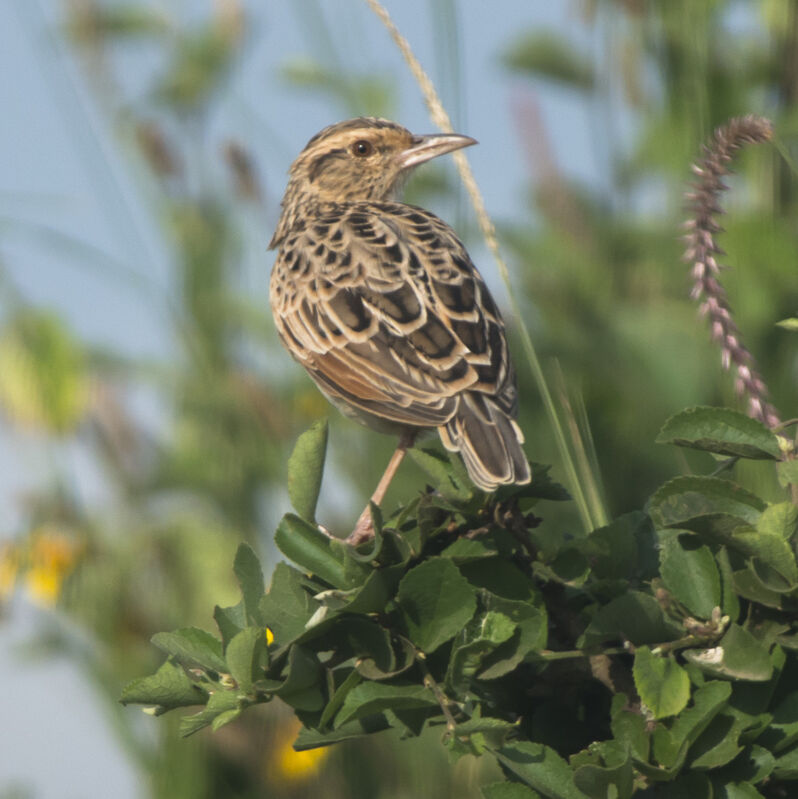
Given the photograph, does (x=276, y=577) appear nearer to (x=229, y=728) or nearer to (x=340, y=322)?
(x=340, y=322)

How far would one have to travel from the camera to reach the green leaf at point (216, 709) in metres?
2.04

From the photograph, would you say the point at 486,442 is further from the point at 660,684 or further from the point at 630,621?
the point at 660,684

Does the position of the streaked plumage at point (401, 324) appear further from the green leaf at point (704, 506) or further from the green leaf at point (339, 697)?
the green leaf at point (339, 697)

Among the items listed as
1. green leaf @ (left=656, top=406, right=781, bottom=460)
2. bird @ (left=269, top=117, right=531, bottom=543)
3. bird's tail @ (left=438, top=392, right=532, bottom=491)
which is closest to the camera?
green leaf @ (left=656, top=406, right=781, bottom=460)

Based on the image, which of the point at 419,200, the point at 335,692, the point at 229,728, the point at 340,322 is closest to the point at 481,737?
the point at 335,692

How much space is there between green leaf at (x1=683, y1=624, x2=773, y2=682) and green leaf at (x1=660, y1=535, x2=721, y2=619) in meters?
0.06

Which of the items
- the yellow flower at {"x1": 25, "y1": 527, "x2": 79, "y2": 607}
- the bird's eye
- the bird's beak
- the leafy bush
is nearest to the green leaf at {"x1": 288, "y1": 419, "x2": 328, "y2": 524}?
the leafy bush

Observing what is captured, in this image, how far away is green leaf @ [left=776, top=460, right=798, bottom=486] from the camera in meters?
1.99

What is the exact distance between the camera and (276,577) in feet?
7.01

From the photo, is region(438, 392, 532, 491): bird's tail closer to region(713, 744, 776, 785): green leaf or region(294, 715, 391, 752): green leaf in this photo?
region(294, 715, 391, 752): green leaf

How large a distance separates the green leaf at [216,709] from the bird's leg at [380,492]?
52cm

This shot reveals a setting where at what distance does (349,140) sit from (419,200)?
5.55 ft

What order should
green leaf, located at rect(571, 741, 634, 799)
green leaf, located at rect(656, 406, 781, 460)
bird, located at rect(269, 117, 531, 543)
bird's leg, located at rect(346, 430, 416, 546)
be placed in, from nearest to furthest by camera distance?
green leaf, located at rect(571, 741, 634, 799), green leaf, located at rect(656, 406, 781, 460), bird's leg, located at rect(346, 430, 416, 546), bird, located at rect(269, 117, 531, 543)

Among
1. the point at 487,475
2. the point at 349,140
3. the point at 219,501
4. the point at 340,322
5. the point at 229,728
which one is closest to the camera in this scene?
the point at 487,475
